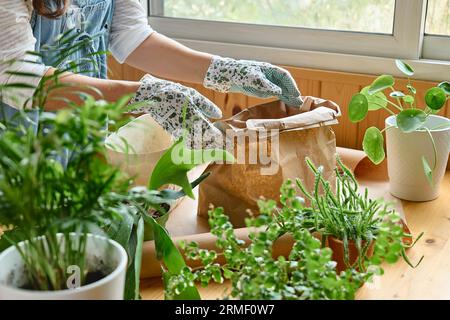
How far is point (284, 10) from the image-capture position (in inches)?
72.1

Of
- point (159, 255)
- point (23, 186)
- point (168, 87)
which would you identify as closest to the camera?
point (23, 186)

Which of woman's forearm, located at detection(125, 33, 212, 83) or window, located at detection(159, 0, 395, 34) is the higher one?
window, located at detection(159, 0, 395, 34)

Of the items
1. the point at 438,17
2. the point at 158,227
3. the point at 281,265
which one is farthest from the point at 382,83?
the point at 281,265

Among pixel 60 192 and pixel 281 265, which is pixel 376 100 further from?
pixel 60 192

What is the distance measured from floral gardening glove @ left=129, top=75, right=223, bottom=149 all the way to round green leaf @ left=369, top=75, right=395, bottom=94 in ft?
1.17

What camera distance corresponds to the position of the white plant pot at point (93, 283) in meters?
0.63

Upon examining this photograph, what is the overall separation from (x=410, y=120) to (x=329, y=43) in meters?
0.51

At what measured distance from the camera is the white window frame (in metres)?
1.66

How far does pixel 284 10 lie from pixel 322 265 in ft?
4.09

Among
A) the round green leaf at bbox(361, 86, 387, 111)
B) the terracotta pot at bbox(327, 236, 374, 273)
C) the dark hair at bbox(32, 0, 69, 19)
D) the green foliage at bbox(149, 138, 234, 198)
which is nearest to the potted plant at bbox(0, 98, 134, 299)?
the green foliage at bbox(149, 138, 234, 198)

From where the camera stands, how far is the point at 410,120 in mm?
1325
